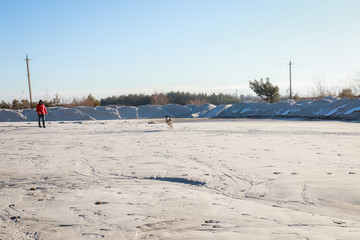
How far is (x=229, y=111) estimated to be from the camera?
93.1ft

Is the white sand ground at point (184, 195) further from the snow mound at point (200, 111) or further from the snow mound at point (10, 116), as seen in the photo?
the snow mound at point (200, 111)

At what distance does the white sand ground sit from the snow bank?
15.7 metres

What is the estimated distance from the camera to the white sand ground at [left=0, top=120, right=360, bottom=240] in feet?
10.1

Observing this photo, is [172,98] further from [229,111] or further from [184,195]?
[184,195]

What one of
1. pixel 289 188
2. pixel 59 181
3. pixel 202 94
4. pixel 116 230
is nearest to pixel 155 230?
pixel 116 230

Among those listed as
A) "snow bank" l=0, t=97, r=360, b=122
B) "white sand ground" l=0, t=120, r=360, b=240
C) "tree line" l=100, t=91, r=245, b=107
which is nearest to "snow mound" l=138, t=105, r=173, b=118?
"snow bank" l=0, t=97, r=360, b=122

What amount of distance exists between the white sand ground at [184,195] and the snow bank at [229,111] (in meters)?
15.7

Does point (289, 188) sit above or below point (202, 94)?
below

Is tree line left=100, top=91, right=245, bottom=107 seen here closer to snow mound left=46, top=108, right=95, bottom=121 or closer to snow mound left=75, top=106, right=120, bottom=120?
snow mound left=75, top=106, right=120, bottom=120

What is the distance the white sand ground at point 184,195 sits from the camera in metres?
3.09

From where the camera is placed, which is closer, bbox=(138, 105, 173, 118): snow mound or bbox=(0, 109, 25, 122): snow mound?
bbox=(0, 109, 25, 122): snow mound

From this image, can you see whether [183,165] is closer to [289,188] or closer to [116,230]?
[289,188]

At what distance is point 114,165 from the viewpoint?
6402mm

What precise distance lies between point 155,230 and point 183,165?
10.5 ft
